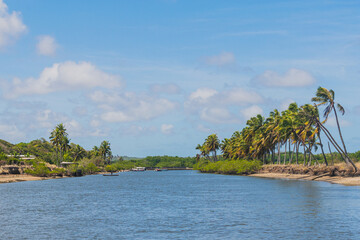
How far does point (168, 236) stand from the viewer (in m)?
33.8

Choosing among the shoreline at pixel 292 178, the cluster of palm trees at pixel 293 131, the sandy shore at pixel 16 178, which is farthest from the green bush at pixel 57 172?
the cluster of palm trees at pixel 293 131

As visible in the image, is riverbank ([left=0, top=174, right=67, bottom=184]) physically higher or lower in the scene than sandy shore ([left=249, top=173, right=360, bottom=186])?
lower

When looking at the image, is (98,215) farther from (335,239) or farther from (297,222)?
(335,239)

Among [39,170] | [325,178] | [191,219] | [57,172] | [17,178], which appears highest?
[39,170]

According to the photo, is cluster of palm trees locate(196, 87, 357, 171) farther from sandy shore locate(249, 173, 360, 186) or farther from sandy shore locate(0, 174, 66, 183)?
sandy shore locate(0, 174, 66, 183)

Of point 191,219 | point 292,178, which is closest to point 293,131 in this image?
point 292,178

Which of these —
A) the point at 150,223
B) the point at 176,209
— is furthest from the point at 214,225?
Result: the point at 176,209

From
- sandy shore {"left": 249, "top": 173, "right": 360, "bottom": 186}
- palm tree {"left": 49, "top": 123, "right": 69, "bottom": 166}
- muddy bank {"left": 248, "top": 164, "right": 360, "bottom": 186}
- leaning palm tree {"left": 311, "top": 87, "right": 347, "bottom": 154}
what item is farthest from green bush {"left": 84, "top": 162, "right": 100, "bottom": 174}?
leaning palm tree {"left": 311, "top": 87, "right": 347, "bottom": 154}

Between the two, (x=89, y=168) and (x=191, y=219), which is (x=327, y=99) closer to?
(x=191, y=219)

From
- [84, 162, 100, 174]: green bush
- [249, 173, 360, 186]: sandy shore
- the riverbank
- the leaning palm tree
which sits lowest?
the riverbank

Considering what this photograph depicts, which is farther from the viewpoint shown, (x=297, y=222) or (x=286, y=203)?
(x=286, y=203)

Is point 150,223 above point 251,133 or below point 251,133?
below

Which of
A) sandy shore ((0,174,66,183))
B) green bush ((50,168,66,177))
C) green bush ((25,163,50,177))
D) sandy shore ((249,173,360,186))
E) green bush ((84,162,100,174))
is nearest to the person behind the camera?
sandy shore ((249,173,360,186))

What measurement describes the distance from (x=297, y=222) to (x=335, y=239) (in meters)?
7.89
